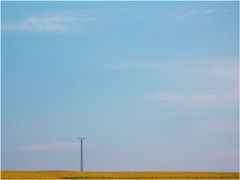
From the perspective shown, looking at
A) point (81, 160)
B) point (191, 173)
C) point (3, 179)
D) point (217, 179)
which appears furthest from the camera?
point (81, 160)

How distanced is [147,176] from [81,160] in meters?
22.9

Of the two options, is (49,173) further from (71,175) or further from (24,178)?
(24,178)

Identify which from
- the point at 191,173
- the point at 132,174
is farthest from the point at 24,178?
the point at 191,173

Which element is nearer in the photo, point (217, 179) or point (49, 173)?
point (217, 179)

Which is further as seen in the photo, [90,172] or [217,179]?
[90,172]

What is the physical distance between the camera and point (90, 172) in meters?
74.5

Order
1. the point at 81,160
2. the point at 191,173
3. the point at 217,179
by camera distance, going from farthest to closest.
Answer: the point at 81,160 < the point at 191,173 < the point at 217,179

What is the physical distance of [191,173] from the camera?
72562 millimetres

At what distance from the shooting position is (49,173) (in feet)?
242

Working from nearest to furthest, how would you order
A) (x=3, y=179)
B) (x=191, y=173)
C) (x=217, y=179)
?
(x=3, y=179) < (x=217, y=179) < (x=191, y=173)

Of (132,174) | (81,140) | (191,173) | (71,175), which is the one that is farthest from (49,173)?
(81,140)

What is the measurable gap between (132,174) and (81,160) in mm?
19857

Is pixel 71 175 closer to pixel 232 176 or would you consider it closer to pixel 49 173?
pixel 49 173

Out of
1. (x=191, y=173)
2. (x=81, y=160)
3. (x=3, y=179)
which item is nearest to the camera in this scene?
(x=3, y=179)
